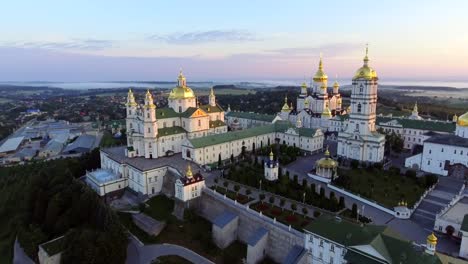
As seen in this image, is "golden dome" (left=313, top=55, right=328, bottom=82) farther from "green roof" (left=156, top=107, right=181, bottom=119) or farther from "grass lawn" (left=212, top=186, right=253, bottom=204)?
"grass lawn" (left=212, top=186, right=253, bottom=204)

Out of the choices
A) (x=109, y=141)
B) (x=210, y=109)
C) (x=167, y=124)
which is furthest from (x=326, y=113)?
(x=109, y=141)

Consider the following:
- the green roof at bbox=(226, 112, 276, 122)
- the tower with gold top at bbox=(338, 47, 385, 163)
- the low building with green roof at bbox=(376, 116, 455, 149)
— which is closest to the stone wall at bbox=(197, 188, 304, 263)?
the tower with gold top at bbox=(338, 47, 385, 163)

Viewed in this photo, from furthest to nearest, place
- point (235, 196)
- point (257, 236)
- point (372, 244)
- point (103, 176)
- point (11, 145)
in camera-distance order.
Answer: point (11, 145) → point (103, 176) → point (235, 196) → point (257, 236) → point (372, 244)

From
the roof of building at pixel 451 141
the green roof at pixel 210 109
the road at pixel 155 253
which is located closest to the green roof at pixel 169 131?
the green roof at pixel 210 109

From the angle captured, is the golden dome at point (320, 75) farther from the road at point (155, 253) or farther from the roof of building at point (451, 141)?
the road at point (155, 253)

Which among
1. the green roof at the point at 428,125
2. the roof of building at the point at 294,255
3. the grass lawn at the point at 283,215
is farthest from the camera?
the green roof at the point at 428,125

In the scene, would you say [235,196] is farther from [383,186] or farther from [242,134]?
[242,134]
